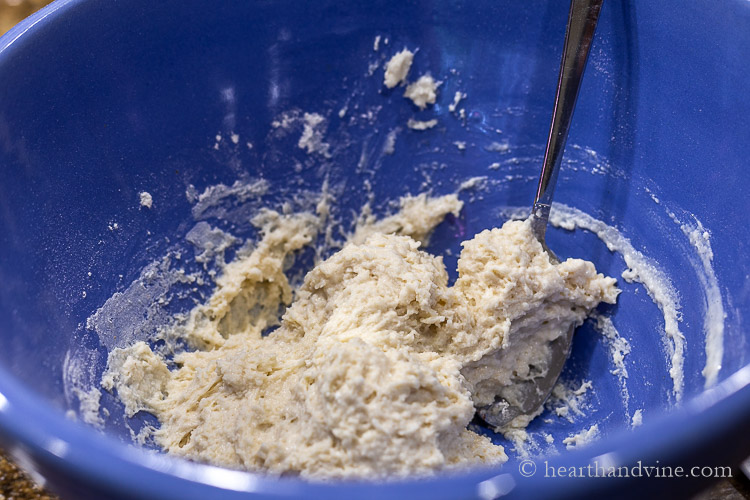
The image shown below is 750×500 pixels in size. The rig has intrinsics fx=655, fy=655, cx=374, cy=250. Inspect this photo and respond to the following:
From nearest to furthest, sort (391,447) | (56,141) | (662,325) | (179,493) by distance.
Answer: (179,493), (391,447), (56,141), (662,325)

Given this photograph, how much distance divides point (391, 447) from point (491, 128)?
84cm

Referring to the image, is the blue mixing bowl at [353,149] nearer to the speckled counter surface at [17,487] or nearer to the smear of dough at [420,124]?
the smear of dough at [420,124]

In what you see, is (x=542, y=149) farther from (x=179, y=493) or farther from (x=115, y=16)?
(x=179, y=493)

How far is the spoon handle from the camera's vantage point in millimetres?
1291

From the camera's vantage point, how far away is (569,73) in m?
1.31

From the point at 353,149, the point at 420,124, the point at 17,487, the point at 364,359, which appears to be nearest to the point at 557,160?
the point at 420,124

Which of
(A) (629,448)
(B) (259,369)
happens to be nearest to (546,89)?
(B) (259,369)

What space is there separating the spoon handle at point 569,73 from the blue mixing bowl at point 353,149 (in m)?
0.08

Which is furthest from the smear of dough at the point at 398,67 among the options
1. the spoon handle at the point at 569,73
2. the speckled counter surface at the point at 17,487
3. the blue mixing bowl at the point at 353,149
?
the speckled counter surface at the point at 17,487

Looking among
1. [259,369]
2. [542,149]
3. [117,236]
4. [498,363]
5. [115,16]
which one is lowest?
[498,363]

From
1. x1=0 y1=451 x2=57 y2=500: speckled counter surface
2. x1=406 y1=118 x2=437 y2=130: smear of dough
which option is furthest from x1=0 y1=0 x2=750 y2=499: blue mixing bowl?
x1=0 y1=451 x2=57 y2=500: speckled counter surface

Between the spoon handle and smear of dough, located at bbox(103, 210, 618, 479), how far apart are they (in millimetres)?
144

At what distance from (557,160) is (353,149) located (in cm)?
49

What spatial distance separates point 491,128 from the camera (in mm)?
1542
